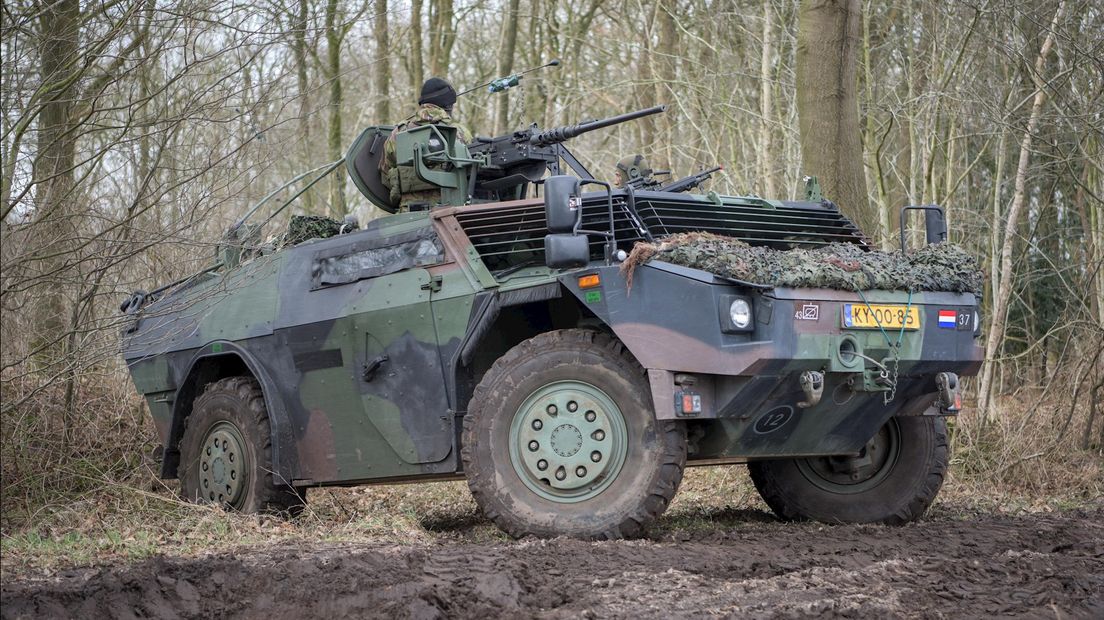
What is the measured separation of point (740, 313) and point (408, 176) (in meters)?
2.95

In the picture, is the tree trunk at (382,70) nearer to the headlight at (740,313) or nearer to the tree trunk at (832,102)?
the tree trunk at (832,102)

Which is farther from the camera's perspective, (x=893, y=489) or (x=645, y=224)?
(x=893, y=489)

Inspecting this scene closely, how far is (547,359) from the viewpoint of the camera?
6.98m

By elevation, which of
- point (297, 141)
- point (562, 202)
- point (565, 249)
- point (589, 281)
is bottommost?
point (589, 281)

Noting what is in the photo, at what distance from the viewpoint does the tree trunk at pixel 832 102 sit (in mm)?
10016

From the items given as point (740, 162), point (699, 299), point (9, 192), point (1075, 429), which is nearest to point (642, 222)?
point (699, 299)

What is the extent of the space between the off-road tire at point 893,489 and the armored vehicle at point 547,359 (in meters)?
0.01

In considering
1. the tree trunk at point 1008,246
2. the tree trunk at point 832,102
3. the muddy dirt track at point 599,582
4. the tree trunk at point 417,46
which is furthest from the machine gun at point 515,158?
the tree trunk at point 417,46

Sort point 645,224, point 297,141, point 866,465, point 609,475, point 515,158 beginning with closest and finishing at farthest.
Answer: point 609,475 → point 645,224 → point 866,465 → point 515,158 → point 297,141

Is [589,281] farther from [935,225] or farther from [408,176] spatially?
[935,225]

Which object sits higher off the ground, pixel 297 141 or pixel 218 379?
pixel 297 141

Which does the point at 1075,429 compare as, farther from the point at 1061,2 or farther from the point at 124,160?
the point at 124,160

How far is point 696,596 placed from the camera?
5.21 m

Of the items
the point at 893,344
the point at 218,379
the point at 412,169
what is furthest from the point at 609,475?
the point at 218,379
